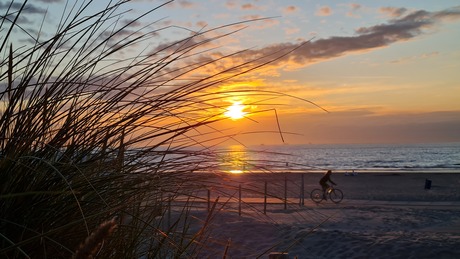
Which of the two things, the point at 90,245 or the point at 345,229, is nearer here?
the point at 90,245

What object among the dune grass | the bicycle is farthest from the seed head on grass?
the bicycle

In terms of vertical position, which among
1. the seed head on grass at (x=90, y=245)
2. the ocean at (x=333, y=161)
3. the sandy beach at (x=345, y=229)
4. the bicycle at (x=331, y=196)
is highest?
the ocean at (x=333, y=161)

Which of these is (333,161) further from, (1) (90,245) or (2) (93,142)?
(1) (90,245)

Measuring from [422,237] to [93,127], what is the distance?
34.1 feet

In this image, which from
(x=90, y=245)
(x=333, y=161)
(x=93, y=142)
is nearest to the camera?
(x=90, y=245)

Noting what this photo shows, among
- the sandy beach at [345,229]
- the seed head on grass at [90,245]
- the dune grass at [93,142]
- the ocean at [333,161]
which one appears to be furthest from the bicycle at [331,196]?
the seed head on grass at [90,245]

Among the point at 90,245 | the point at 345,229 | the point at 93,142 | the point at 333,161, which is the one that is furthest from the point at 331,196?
the point at 333,161

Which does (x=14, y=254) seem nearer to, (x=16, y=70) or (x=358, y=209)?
(x=16, y=70)

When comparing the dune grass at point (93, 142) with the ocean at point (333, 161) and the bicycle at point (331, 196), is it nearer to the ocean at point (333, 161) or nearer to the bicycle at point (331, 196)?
the ocean at point (333, 161)

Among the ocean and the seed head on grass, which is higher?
the ocean

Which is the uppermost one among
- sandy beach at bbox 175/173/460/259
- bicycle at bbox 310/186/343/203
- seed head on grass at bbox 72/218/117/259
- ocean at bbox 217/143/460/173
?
ocean at bbox 217/143/460/173

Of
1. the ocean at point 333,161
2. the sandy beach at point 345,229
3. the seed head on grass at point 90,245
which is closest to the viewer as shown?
the seed head on grass at point 90,245

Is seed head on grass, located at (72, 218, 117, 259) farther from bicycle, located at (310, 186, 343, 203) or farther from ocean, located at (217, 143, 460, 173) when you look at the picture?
bicycle, located at (310, 186, 343, 203)

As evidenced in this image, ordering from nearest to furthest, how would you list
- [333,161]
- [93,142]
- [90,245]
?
[90,245] < [93,142] < [333,161]
